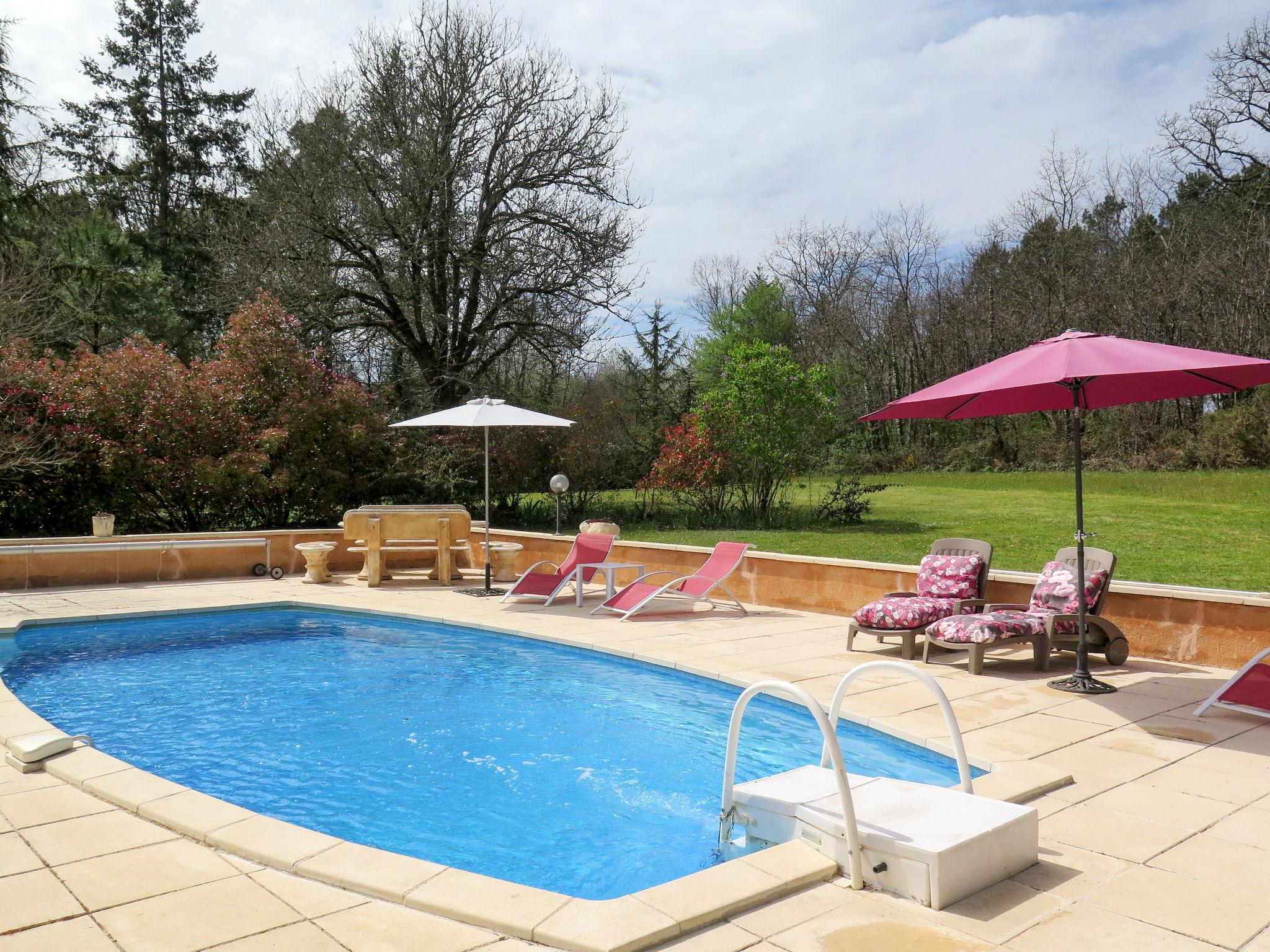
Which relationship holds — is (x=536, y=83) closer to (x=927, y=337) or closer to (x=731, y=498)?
(x=731, y=498)

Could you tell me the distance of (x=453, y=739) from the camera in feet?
18.1

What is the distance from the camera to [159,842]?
331 cm

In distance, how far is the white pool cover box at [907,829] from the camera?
9.20ft

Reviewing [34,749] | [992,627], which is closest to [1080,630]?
[992,627]

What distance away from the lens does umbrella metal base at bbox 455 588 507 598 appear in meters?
10.7

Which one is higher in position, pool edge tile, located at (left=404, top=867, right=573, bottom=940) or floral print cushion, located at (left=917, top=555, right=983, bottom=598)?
floral print cushion, located at (left=917, top=555, right=983, bottom=598)

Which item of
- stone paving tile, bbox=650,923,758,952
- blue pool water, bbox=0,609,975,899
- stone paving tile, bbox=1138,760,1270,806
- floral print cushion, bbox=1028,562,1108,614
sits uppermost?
floral print cushion, bbox=1028,562,1108,614

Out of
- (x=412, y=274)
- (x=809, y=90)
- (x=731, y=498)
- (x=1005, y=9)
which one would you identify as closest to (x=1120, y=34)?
(x=1005, y=9)

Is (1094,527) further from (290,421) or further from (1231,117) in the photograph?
(1231,117)

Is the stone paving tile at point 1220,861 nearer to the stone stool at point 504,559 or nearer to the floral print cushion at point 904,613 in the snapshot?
the floral print cushion at point 904,613

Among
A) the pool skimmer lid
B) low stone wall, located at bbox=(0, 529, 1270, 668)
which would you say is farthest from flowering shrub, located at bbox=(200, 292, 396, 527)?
the pool skimmer lid

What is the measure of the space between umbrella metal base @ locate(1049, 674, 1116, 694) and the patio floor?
150 millimetres

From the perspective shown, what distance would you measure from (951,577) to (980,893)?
476cm

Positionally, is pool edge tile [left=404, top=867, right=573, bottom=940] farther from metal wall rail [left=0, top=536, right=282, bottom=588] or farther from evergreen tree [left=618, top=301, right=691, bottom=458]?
evergreen tree [left=618, top=301, right=691, bottom=458]
